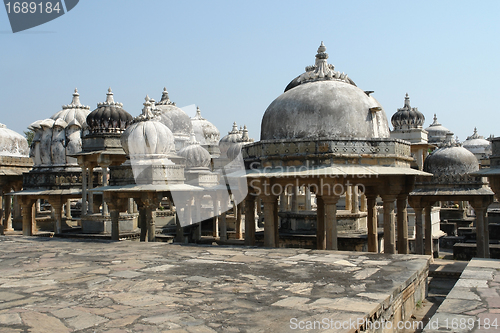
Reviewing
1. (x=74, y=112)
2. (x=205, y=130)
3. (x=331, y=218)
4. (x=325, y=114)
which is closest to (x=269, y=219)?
(x=331, y=218)

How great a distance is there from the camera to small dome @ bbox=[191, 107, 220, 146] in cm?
3157

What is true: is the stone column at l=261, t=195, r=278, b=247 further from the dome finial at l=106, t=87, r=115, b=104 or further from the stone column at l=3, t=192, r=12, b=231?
the stone column at l=3, t=192, r=12, b=231

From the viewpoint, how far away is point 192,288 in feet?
19.7

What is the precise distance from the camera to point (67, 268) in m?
7.57

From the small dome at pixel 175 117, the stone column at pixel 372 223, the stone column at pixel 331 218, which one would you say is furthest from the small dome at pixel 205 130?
the stone column at pixel 331 218

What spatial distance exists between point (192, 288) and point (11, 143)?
19.5 m

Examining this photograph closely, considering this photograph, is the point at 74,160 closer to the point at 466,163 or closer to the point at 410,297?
the point at 466,163

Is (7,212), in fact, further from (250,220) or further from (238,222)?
(250,220)

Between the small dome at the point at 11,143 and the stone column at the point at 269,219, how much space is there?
52.6ft

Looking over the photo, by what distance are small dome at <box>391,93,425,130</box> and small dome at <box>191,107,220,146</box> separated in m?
11.4

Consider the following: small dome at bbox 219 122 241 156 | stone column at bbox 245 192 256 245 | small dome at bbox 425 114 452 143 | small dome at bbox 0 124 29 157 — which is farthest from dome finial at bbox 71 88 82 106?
small dome at bbox 425 114 452 143

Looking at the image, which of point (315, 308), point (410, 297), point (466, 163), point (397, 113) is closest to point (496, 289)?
point (410, 297)

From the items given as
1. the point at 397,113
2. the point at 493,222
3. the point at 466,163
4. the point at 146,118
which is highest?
the point at 397,113

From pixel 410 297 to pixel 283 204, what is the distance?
14262mm
